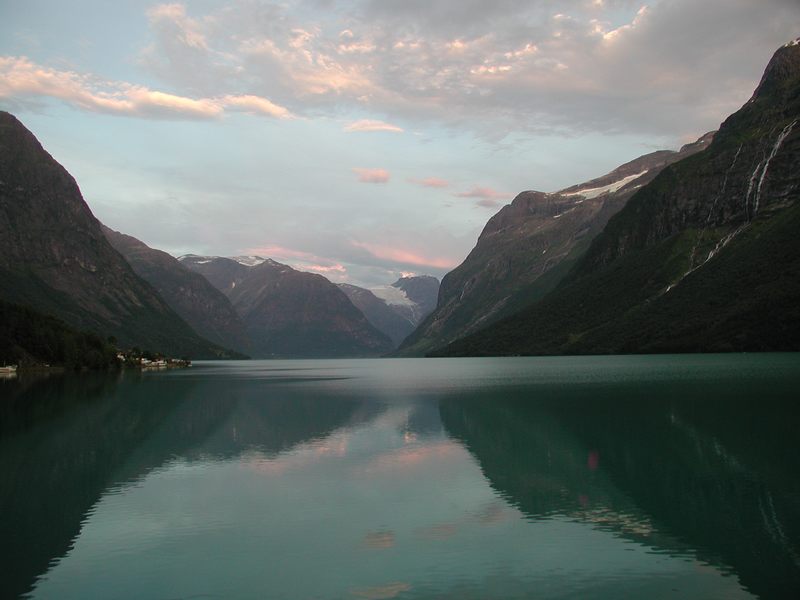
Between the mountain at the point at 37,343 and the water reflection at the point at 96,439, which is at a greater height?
the mountain at the point at 37,343

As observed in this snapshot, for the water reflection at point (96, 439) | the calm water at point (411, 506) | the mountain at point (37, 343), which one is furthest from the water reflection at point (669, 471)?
the mountain at point (37, 343)

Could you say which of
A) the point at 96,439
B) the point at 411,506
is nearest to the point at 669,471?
the point at 411,506

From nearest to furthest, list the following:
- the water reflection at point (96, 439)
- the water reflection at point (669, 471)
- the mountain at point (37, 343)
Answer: the water reflection at point (669, 471), the water reflection at point (96, 439), the mountain at point (37, 343)

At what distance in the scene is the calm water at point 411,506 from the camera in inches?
835

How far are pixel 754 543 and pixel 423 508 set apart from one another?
12.5 meters

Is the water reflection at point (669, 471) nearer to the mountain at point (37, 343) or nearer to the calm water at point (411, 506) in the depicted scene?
the calm water at point (411, 506)

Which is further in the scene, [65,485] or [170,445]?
[170,445]

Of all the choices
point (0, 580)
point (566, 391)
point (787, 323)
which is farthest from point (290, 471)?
point (787, 323)

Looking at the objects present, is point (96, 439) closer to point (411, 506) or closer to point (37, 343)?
point (411, 506)

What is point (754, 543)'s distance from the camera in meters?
23.6

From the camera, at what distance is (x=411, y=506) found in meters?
30.5

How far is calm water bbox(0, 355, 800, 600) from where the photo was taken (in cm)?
2122

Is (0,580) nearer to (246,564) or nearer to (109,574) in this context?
(109,574)

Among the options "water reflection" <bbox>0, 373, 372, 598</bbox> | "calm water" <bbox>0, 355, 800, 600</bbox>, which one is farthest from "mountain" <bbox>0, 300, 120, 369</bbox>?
"calm water" <bbox>0, 355, 800, 600</bbox>
